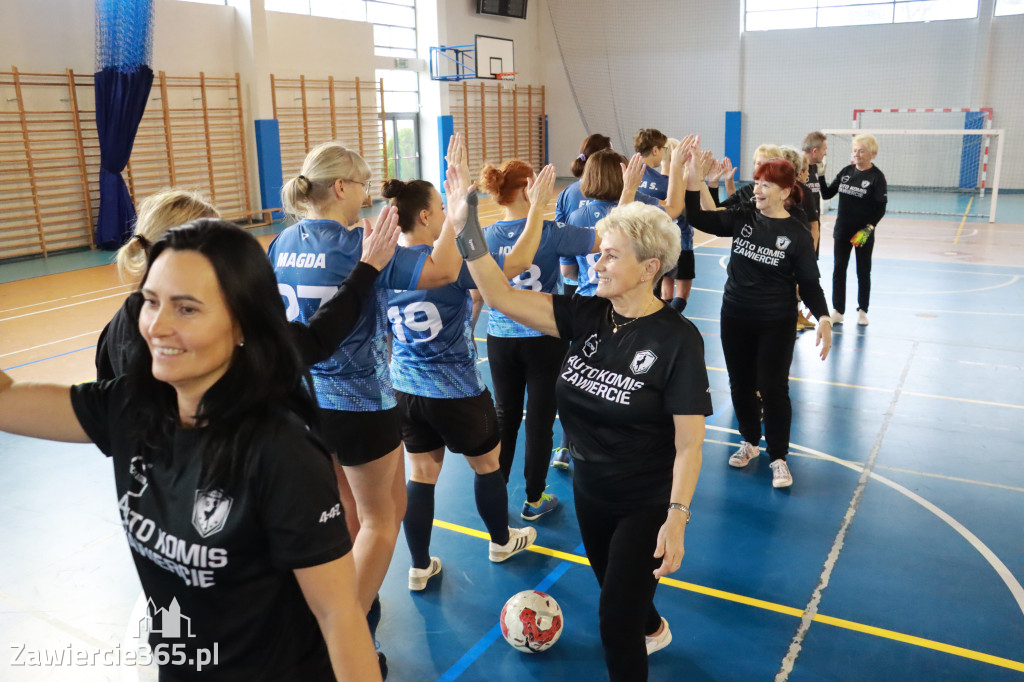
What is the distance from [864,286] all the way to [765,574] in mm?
5957

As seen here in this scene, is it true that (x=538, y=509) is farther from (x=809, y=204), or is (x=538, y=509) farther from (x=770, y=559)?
(x=809, y=204)

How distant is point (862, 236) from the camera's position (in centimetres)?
883

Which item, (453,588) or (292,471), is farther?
(453,588)

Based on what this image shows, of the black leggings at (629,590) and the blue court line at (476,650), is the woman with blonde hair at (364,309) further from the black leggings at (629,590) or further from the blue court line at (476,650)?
the black leggings at (629,590)

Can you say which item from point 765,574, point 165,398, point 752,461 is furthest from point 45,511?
point 752,461

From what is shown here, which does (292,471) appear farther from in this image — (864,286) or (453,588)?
(864,286)

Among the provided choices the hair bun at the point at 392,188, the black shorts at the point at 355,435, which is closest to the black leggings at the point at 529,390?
the hair bun at the point at 392,188

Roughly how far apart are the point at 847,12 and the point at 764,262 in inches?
810

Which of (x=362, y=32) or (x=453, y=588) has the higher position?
(x=362, y=32)

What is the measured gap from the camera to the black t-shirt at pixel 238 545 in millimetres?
1557

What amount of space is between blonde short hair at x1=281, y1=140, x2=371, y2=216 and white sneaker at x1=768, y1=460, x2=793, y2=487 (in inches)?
135

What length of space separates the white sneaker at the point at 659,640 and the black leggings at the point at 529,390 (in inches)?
56.0

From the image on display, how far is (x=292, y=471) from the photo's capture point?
1.56 metres

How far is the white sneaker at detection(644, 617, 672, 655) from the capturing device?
3.57m
